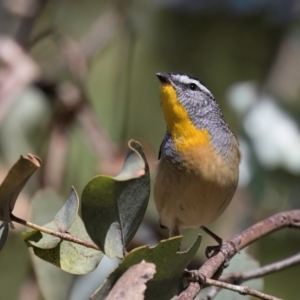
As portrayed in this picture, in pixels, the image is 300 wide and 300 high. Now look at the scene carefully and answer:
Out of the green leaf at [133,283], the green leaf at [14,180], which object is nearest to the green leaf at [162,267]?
the green leaf at [133,283]

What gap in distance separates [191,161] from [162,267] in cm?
128

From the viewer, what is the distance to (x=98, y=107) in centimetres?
540

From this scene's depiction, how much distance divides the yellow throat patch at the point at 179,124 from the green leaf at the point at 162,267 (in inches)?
50.9

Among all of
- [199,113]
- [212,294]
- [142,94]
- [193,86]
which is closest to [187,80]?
[193,86]

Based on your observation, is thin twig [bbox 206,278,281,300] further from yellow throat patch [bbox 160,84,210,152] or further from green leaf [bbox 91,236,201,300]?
yellow throat patch [bbox 160,84,210,152]

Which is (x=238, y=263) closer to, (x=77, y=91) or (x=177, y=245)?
(x=177, y=245)

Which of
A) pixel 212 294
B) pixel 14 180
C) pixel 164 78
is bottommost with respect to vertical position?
pixel 212 294

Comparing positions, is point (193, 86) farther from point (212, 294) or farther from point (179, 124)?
point (212, 294)

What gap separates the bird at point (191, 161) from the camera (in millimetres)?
3031

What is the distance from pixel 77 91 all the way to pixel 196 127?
148cm

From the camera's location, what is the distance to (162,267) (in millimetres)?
1811

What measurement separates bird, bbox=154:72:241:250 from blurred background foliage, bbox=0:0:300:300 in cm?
34

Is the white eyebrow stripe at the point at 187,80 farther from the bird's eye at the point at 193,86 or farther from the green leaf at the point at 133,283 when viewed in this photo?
the green leaf at the point at 133,283

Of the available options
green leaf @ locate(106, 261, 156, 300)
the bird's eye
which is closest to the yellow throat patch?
the bird's eye
